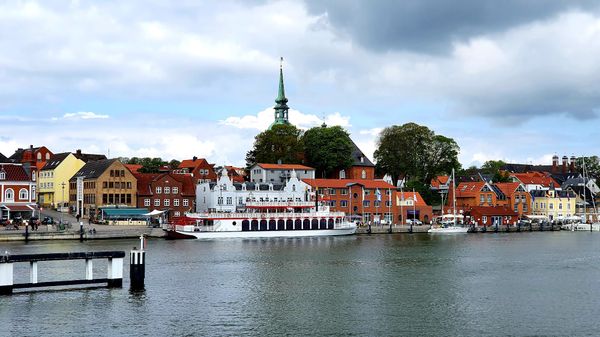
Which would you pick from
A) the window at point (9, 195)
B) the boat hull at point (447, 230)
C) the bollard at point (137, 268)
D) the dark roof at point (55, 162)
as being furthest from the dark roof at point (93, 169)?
the bollard at point (137, 268)

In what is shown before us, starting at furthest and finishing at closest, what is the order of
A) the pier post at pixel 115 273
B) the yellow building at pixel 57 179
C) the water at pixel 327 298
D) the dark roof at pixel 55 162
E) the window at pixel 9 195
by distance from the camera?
the dark roof at pixel 55 162
the yellow building at pixel 57 179
the window at pixel 9 195
the pier post at pixel 115 273
the water at pixel 327 298

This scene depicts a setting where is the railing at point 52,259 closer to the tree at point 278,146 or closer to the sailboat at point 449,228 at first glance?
the sailboat at point 449,228

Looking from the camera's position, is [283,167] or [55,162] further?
[55,162]

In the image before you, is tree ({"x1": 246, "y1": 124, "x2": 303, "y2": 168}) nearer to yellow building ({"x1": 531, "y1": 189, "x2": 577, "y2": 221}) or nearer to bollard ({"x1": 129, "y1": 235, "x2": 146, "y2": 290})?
yellow building ({"x1": 531, "y1": 189, "x2": 577, "y2": 221})

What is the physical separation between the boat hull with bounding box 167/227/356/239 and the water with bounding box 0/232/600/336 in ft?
65.4

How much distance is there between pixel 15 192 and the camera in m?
97.7

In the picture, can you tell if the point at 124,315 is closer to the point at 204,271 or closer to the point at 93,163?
the point at 204,271

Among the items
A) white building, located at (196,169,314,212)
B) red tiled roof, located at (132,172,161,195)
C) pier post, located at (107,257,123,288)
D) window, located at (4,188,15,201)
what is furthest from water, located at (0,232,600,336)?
red tiled roof, located at (132,172,161,195)

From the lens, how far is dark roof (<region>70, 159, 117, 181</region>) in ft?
363

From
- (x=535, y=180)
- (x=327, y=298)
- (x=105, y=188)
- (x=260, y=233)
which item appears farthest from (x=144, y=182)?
(x=535, y=180)

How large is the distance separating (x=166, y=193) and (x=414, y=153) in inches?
1839

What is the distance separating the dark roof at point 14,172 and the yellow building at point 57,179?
2196 cm

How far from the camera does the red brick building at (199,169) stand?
424 ft

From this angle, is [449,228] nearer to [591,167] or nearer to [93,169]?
[93,169]
